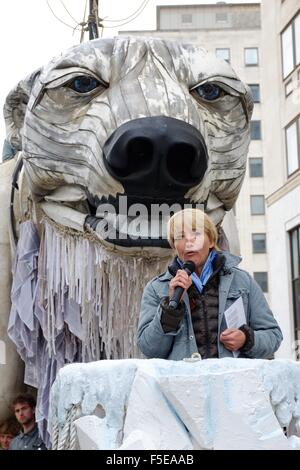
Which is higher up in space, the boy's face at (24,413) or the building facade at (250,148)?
the building facade at (250,148)

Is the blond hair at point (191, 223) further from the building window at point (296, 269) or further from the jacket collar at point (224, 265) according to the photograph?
the building window at point (296, 269)

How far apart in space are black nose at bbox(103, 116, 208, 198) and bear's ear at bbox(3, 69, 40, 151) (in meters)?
0.62

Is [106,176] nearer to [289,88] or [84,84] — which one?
[84,84]

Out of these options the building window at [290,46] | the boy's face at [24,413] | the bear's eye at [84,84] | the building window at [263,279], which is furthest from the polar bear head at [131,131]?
the building window at [263,279]

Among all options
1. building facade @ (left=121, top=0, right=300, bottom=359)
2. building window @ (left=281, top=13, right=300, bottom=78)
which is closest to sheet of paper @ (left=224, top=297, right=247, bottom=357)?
building facade @ (left=121, top=0, right=300, bottom=359)

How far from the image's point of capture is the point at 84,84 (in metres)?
3.32

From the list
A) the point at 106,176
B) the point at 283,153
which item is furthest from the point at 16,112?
the point at 283,153

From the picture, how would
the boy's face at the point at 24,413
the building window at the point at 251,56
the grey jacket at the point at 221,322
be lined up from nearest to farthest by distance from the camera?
the grey jacket at the point at 221,322, the boy's face at the point at 24,413, the building window at the point at 251,56

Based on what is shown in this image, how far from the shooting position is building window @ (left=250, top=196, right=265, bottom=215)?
35.6 meters

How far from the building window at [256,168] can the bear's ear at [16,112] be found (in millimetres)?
32280

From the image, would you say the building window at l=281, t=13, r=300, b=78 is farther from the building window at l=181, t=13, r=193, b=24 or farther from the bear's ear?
the building window at l=181, t=13, r=193, b=24

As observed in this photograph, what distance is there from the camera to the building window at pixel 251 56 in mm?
35250

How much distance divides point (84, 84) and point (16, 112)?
0.41 metres
